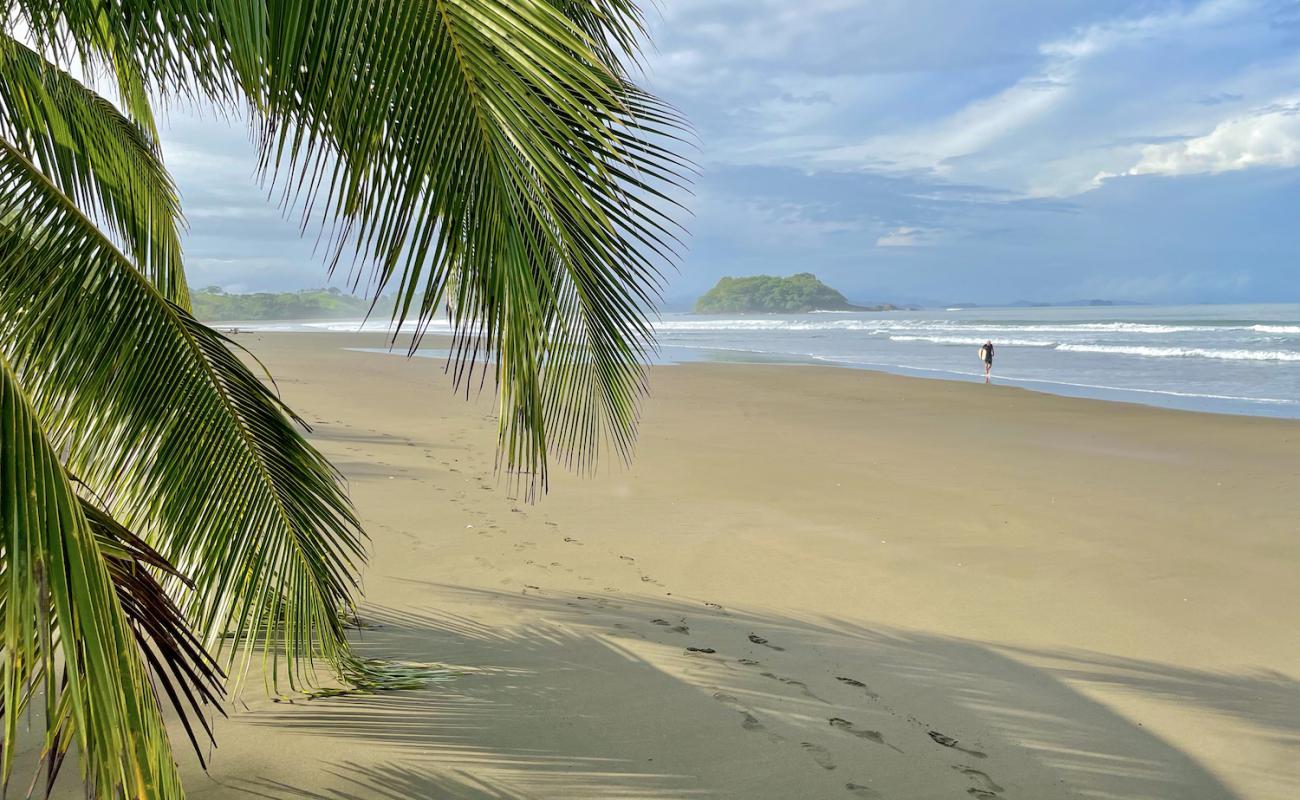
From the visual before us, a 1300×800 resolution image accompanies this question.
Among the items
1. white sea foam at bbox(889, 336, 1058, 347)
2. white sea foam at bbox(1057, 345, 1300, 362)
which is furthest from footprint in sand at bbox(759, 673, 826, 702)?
white sea foam at bbox(889, 336, 1058, 347)

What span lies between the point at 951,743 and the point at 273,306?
373 ft

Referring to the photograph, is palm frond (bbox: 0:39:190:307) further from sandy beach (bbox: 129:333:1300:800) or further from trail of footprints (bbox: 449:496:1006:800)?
trail of footprints (bbox: 449:496:1006:800)

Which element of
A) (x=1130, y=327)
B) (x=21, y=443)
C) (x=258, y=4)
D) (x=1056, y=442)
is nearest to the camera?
(x=21, y=443)

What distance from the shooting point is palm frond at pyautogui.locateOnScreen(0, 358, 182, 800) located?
130 cm

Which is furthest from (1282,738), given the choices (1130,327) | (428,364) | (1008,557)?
(1130,327)

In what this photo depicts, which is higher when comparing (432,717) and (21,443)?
(21,443)

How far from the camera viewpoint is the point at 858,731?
3771mm

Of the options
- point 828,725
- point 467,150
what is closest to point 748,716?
point 828,725

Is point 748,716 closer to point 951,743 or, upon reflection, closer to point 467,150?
point 951,743

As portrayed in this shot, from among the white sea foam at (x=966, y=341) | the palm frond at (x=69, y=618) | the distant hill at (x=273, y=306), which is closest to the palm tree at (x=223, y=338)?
the palm frond at (x=69, y=618)

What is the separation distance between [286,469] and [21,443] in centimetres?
157

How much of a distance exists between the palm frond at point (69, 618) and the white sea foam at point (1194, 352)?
3038cm

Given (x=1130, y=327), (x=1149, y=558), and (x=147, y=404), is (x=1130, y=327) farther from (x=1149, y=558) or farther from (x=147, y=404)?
(x=147, y=404)

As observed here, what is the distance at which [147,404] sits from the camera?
2.57 m
